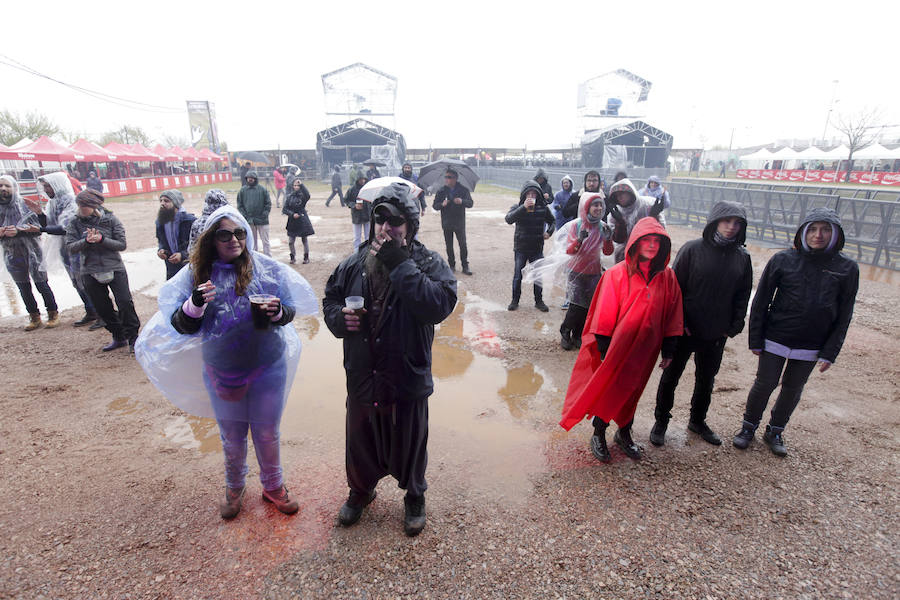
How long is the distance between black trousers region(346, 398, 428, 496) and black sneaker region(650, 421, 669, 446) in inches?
71.6

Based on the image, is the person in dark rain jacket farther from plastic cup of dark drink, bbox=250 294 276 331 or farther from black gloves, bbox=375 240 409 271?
plastic cup of dark drink, bbox=250 294 276 331

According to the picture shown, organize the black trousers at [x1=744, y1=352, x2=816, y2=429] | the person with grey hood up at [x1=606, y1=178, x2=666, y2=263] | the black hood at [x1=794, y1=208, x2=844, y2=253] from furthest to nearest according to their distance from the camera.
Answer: the person with grey hood up at [x1=606, y1=178, x2=666, y2=263]
the black trousers at [x1=744, y1=352, x2=816, y2=429]
the black hood at [x1=794, y1=208, x2=844, y2=253]

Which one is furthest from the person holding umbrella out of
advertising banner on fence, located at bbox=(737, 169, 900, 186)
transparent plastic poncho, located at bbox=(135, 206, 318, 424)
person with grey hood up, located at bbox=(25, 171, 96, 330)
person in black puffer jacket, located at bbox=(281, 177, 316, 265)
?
advertising banner on fence, located at bbox=(737, 169, 900, 186)

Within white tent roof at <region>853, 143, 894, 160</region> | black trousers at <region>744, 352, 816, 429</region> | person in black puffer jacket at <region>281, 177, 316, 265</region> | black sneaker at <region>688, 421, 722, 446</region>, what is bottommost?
black sneaker at <region>688, 421, 722, 446</region>

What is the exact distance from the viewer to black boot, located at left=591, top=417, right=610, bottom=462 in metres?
3.13

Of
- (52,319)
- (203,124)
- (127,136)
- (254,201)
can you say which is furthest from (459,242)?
(127,136)

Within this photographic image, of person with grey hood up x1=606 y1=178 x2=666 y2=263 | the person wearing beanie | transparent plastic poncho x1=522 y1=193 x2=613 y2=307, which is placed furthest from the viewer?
person with grey hood up x1=606 y1=178 x2=666 y2=263

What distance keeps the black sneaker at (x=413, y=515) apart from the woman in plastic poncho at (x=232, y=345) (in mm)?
660

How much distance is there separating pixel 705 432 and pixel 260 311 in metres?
3.21

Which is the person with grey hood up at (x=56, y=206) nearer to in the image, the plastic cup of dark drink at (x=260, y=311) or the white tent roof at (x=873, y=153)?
the plastic cup of dark drink at (x=260, y=311)

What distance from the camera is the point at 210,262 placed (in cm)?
237

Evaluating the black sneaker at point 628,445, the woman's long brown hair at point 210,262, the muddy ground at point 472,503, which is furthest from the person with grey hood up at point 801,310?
the woman's long brown hair at point 210,262

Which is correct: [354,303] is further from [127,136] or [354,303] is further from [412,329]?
[127,136]

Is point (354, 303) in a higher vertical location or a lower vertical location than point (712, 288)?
higher
